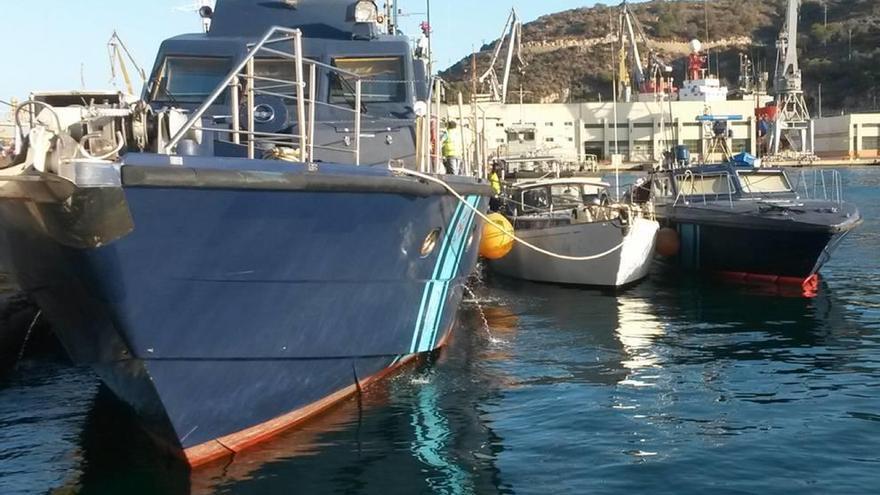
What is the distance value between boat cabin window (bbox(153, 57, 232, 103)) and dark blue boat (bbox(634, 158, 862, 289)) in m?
9.34

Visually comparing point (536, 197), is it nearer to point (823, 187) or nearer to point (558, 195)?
point (558, 195)

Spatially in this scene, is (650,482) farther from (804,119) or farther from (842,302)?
(804,119)

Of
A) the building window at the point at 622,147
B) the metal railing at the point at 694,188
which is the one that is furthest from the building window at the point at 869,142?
the metal railing at the point at 694,188

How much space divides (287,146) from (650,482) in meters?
3.88

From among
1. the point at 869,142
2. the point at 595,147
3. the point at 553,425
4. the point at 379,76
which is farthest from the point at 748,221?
the point at 869,142

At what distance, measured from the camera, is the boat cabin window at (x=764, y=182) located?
673 inches

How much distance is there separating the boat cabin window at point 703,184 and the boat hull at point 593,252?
178 cm

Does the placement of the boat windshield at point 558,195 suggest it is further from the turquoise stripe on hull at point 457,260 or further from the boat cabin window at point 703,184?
the turquoise stripe on hull at point 457,260

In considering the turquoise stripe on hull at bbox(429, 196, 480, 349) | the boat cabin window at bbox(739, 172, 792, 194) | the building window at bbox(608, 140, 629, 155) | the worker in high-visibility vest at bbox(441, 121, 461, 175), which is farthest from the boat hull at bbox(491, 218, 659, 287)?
the building window at bbox(608, 140, 629, 155)

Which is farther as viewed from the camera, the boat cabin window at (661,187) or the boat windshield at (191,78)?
the boat cabin window at (661,187)

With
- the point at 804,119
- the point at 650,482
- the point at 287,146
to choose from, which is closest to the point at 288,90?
the point at 287,146

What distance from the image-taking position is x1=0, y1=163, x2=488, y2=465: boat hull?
213 inches

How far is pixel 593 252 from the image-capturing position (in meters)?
15.2

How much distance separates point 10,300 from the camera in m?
10.1
